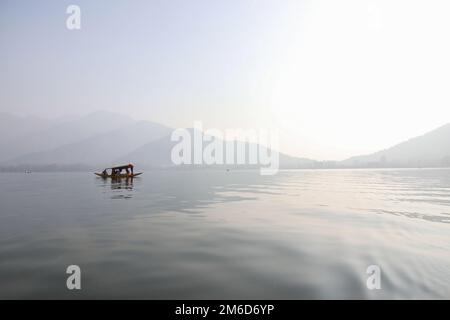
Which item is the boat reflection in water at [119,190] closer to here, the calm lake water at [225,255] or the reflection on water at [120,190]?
the reflection on water at [120,190]

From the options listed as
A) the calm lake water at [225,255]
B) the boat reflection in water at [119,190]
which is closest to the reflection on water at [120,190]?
the boat reflection in water at [119,190]

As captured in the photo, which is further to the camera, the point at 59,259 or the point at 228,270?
the point at 59,259

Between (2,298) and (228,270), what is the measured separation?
6408mm

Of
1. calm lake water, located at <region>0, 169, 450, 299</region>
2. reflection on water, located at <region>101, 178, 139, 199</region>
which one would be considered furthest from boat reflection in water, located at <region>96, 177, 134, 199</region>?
calm lake water, located at <region>0, 169, 450, 299</region>

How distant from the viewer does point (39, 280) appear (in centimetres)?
877

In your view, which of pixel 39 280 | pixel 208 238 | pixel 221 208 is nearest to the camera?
pixel 39 280

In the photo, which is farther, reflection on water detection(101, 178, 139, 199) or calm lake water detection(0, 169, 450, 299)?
reflection on water detection(101, 178, 139, 199)

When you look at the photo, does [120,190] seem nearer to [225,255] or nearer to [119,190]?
[119,190]

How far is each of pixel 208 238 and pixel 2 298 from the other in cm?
852

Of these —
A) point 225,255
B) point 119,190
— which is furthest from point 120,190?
point 225,255

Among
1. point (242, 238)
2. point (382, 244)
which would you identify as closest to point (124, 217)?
point (242, 238)

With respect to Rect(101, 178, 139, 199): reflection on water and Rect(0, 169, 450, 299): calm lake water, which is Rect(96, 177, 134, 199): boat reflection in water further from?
Rect(0, 169, 450, 299): calm lake water
